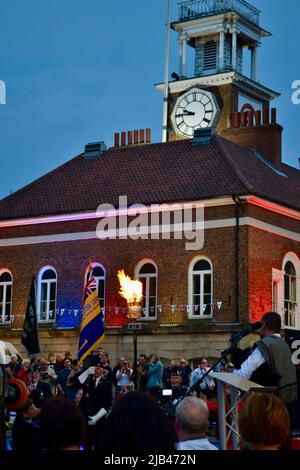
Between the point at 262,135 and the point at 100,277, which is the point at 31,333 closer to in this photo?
the point at 100,277

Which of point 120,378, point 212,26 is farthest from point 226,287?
point 212,26

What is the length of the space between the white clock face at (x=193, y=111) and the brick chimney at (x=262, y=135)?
7.05m

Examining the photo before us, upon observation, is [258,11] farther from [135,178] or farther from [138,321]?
[138,321]

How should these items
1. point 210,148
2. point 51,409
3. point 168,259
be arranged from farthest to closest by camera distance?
point 210,148 < point 168,259 < point 51,409

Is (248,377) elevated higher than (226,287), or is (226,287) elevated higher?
(226,287)

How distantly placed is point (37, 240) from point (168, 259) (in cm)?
603

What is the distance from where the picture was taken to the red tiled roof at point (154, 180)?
3766 cm

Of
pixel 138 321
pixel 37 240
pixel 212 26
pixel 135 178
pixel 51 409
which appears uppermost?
pixel 212 26

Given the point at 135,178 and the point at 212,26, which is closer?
the point at 135,178

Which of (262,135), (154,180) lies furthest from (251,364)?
(262,135)

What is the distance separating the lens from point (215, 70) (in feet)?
177

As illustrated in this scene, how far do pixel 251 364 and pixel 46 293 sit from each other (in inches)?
1176

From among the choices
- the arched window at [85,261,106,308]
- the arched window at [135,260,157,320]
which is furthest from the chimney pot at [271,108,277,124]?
the arched window at [85,261,106,308]

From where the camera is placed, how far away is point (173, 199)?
122 feet
